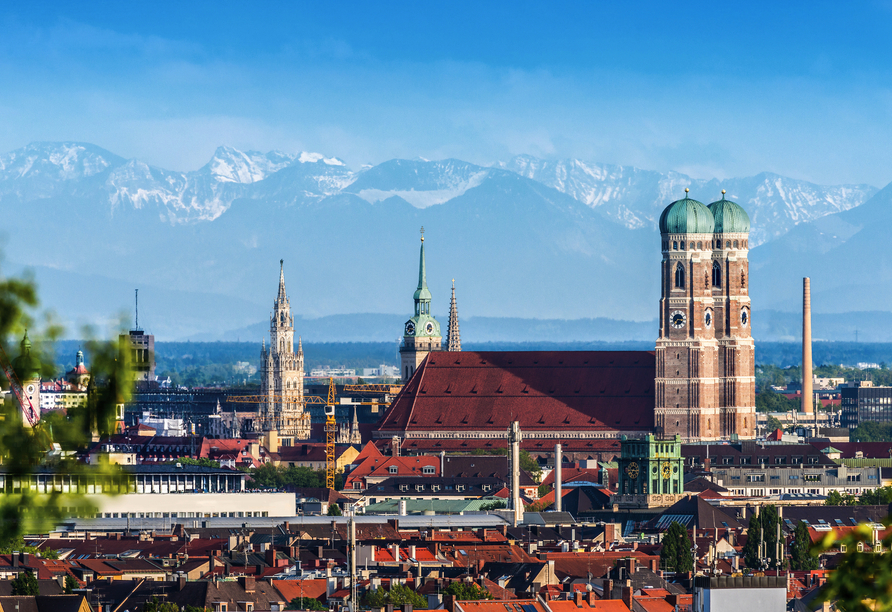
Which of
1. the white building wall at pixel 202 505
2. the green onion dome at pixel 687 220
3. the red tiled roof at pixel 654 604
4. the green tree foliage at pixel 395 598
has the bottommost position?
the red tiled roof at pixel 654 604

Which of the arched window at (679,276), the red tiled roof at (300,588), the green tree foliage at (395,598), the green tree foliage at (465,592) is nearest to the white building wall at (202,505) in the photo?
the red tiled roof at (300,588)

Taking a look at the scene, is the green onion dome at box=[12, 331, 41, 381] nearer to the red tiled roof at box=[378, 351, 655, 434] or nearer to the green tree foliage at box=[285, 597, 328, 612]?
the green tree foliage at box=[285, 597, 328, 612]

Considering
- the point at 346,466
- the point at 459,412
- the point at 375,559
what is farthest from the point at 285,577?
the point at 459,412

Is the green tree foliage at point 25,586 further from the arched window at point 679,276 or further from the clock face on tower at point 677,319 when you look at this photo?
the arched window at point 679,276

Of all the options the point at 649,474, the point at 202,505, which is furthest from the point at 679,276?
the point at 202,505

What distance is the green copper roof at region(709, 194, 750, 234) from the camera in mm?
181625

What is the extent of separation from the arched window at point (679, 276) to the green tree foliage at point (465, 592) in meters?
112

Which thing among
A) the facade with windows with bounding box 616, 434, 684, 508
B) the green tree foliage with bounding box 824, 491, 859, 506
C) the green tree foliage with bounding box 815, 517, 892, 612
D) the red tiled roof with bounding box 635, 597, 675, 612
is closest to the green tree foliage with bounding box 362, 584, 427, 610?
the red tiled roof with bounding box 635, 597, 675, 612

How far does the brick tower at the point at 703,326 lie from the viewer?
181000mm

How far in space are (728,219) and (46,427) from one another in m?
166

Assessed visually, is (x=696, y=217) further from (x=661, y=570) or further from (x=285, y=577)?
(x=285, y=577)

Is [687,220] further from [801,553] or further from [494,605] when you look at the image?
[494,605]

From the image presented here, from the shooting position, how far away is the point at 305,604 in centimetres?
7000

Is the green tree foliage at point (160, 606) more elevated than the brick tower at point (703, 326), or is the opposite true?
the brick tower at point (703, 326)
